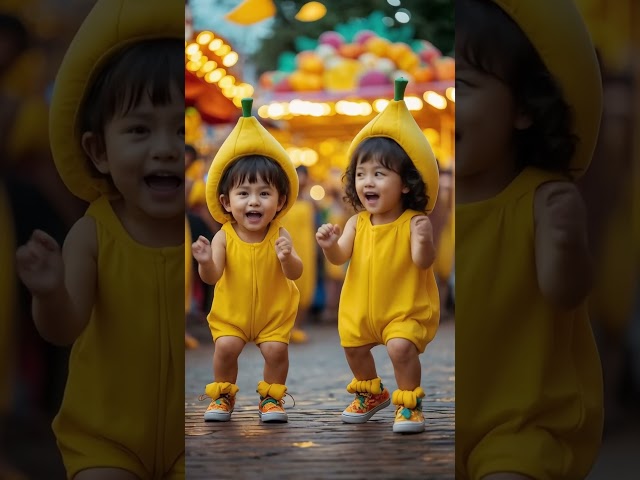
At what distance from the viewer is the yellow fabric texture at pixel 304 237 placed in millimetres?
4117

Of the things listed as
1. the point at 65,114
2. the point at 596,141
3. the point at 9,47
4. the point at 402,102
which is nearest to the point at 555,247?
the point at 596,141

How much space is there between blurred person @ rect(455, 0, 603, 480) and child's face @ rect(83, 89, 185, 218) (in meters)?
0.86

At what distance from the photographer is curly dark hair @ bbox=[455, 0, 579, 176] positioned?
2.84 metres

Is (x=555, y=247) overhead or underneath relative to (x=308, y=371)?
overhead

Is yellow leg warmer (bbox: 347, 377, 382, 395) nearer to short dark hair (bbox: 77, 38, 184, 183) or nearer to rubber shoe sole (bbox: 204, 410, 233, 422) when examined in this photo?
rubber shoe sole (bbox: 204, 410, 233, 422)

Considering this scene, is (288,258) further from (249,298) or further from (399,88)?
(399,88)

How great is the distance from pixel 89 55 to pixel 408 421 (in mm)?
1508

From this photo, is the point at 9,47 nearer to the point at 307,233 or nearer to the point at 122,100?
the point at 122,100

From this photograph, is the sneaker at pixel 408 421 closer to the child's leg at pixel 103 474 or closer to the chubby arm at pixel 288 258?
the chubby arm at pixel 288 258

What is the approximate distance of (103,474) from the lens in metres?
2.86

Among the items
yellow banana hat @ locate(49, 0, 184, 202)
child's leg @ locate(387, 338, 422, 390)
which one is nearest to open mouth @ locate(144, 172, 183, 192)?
yellow banana hat @ locate(49, 0, 184, 202)

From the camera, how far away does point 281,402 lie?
3154mm

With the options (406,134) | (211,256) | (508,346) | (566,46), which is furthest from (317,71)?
(508,346)

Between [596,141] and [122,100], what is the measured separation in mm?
1474
